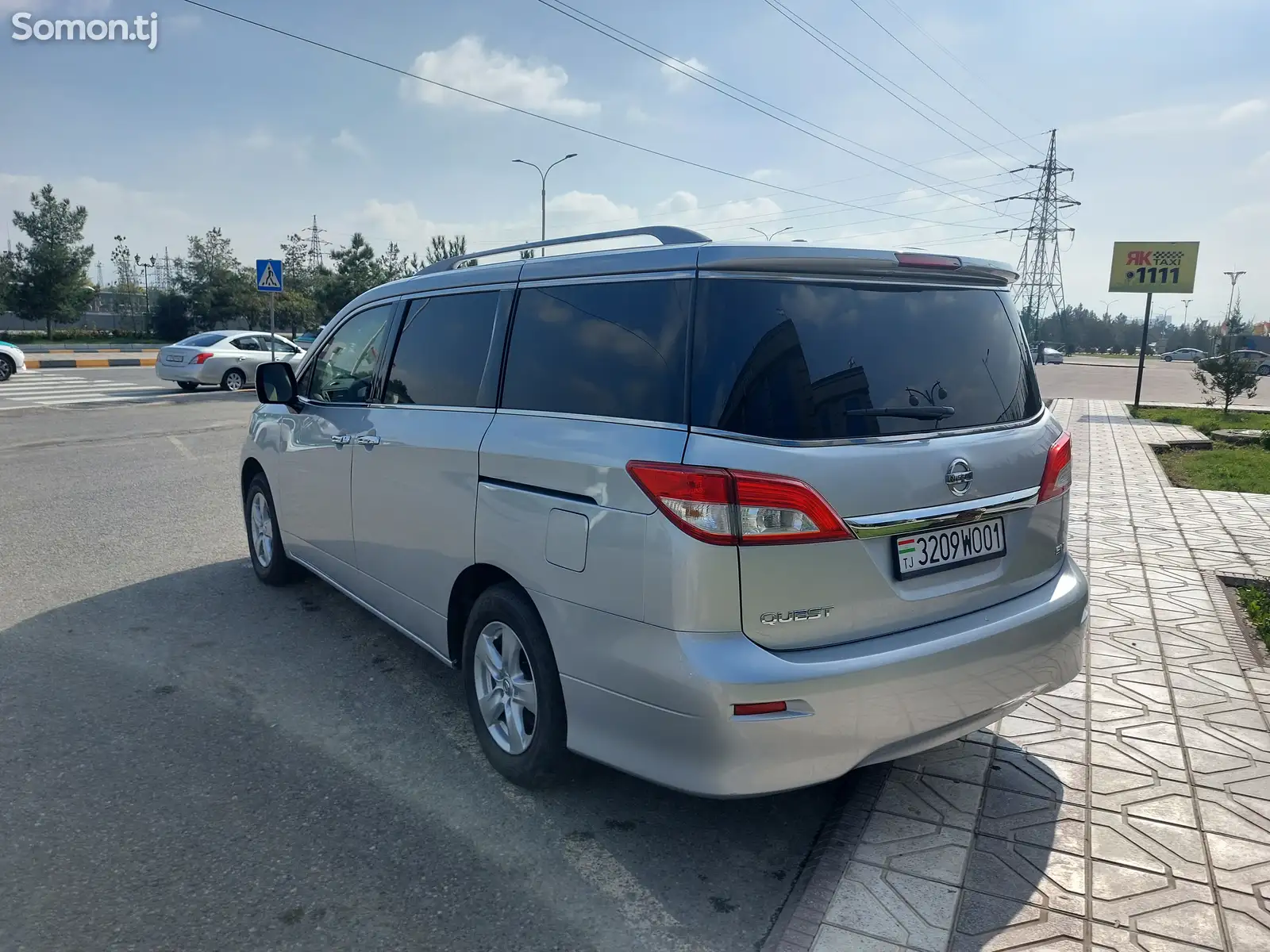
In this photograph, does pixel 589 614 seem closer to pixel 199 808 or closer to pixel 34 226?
pixel 199 808

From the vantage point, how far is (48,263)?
44406 mm

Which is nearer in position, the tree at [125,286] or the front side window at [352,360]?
the front side window at [352,360]

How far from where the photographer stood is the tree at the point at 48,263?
44531mm

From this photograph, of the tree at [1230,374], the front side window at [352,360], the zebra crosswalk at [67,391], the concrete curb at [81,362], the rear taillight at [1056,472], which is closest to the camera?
the rear taillight at [1056,472]

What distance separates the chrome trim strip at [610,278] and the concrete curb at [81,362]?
2878cm

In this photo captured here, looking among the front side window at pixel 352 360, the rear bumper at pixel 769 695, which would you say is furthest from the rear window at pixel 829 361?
the front side window at pixel 352 360

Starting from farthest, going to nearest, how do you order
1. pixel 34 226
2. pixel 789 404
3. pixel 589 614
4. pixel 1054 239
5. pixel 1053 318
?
1. pixel 1053 318
2. pixel 1054 239
3. pixel 34 226
4. pixel 589 614
5. pixel 789 404

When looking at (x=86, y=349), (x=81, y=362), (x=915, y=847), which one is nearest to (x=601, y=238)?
(x=915, y=847)

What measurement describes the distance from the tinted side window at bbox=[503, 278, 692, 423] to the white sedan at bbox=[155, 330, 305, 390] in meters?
17.9

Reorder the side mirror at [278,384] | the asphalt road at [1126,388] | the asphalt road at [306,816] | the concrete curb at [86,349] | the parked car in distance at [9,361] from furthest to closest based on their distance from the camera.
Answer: the concrete curb at [86,349] < the asphalt road at [1126,388] < the parked car in distance at [9,361] < the side mirror at [278,384] < the asphalt road at [306,816]

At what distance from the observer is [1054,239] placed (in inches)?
2414

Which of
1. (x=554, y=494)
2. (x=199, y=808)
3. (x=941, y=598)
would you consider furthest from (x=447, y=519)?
(x=941, y=598)

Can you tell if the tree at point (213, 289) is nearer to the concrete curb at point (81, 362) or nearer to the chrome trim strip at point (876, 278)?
the concrete curb at point (81, 362)

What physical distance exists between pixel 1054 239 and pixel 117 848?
223 ft
